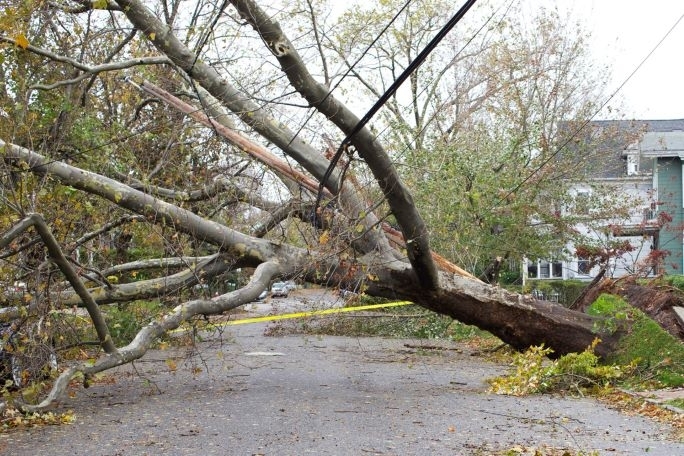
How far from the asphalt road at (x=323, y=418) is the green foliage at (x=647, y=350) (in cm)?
131

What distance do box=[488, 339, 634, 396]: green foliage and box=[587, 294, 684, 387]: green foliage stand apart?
0.26 meters

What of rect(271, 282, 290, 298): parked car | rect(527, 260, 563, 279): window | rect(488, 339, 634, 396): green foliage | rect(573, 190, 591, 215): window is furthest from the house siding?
rect(488, 339, 634, 396): green foliage

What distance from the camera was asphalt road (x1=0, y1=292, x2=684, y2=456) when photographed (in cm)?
642

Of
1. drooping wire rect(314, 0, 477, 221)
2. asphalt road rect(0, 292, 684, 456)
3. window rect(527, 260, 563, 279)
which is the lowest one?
asphalt road rect(0, 292, 684, 456)

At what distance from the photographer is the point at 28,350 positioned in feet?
27.2

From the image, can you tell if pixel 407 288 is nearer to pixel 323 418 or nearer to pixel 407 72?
pixel 323 418

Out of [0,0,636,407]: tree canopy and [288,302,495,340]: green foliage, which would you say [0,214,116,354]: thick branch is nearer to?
[0,0,636,407]: tree canopy

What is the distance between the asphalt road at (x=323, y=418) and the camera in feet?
21.1

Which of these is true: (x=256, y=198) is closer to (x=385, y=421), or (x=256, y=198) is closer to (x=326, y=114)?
(x=326, y=114)

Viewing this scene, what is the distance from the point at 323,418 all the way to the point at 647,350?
4.94 meters

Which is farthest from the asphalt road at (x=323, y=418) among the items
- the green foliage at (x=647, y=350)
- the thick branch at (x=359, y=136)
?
the thick branch at (x=359, y=136)

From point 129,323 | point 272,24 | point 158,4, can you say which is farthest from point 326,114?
point 158,4

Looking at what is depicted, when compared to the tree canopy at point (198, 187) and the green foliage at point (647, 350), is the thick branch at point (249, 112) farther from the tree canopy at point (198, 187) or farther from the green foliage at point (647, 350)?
the green foliage at point (647, 350)

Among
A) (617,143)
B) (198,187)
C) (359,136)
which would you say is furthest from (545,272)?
(359,136)
